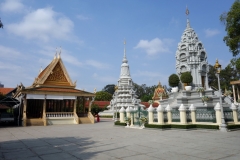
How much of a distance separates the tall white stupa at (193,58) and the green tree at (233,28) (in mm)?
9285

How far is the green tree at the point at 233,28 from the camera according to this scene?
12.7m

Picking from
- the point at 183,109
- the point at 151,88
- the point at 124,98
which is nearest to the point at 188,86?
the point at 183,109

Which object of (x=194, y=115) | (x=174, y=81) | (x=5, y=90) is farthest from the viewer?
(x=5, y=90)

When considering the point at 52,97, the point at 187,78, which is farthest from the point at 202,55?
the point at 52,97

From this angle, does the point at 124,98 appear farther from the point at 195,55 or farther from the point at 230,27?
the point at 230,27

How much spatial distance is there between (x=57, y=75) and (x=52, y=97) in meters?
3.83

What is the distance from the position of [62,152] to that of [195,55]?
20911 millimetres

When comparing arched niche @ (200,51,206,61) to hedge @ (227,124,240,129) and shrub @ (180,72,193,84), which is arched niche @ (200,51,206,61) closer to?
shrub @ (180,72,193,84)

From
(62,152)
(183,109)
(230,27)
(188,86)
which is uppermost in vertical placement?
(230,27)

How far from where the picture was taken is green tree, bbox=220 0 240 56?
1266 cm

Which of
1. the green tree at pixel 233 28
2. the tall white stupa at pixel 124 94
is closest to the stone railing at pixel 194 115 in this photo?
the green tree at pixel 233 28

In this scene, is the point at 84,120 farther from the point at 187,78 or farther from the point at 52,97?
the point at 187,78

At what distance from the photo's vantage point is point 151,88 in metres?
80.1

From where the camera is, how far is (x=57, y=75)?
944 inches
